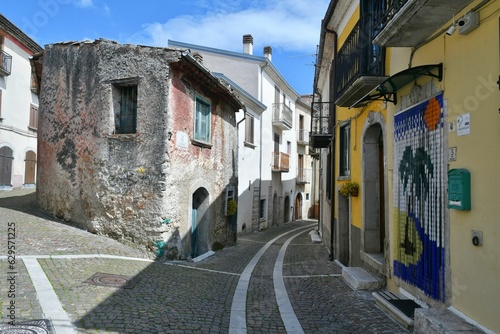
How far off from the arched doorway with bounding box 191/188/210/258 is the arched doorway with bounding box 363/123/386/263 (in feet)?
16.0

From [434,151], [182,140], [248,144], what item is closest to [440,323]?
[434,151]

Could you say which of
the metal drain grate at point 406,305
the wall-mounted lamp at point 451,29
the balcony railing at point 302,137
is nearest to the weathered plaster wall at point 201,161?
the metal drain grate at point 406,305

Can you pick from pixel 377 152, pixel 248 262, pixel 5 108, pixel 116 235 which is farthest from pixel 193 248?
pixel 5 108

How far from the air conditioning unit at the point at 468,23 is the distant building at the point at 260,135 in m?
12.1

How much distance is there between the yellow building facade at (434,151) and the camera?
3828mm

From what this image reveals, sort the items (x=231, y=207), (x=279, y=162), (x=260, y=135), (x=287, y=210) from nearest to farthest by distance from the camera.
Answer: (x=231, y=207), (x=260, y=135), (x=279, y=162), (x=287, y=210)

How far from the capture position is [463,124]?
423 centimetres

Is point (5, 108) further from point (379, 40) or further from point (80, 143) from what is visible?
point (379, 40)

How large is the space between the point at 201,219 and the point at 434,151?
736 cm

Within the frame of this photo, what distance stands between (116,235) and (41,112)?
439cm

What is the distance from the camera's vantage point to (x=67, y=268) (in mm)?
6262

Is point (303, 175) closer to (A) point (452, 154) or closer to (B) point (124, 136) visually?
(B) point (124, 136)

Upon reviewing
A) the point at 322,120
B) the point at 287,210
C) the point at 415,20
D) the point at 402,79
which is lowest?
the point at 287,210

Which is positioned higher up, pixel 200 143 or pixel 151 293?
pixel 200 143
